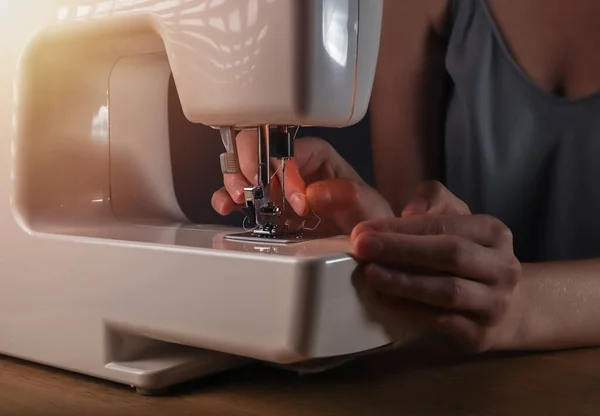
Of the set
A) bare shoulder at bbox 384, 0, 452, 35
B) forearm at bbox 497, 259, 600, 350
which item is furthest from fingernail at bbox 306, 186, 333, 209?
bare shoulder at bbox 384, 0, 452, 35

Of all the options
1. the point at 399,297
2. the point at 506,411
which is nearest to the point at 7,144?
the point at 399,297

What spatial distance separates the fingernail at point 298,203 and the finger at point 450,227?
0.15 meters

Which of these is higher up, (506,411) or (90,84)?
(90,84)

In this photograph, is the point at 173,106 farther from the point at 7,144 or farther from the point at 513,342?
the point at 513,342

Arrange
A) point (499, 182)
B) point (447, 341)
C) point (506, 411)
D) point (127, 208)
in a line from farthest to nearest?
point (499, 182), point (127, 208), point (447, 341), point (506, 411)

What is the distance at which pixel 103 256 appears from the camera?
755mm

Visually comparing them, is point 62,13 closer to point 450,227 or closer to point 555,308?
point 450,227

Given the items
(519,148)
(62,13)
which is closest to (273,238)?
(62,13)

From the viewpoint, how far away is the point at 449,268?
723mm

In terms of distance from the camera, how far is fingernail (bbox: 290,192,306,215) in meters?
0.86

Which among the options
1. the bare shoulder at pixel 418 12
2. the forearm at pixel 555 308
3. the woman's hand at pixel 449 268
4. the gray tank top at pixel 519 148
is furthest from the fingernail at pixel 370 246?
the bare shoulder at pixel 418 12

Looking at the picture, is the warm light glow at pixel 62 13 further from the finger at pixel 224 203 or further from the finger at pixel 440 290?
the finger at pixel 440 290

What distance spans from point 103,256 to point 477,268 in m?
0.37

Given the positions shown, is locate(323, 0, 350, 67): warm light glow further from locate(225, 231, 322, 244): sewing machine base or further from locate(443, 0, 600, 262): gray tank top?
locate(443, 0, 600, 262): gray tank top
